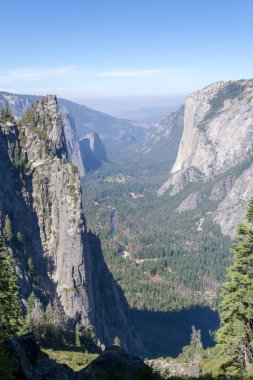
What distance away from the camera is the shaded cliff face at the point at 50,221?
11362cm

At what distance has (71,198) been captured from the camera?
12038cm

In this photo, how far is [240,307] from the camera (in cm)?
3712

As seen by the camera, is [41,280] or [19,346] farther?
[41,280]

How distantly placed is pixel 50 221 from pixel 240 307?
3727 inches

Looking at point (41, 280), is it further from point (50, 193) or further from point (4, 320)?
point (4, 320)

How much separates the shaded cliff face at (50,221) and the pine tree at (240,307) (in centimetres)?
7417

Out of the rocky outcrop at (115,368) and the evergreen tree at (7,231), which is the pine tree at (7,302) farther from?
the evergreen tree at (7,231)

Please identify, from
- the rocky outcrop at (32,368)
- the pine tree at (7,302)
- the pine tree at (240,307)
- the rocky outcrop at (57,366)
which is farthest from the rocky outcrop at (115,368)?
the pine tree at (7,302)

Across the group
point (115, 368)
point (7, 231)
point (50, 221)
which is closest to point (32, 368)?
point (115, 368)

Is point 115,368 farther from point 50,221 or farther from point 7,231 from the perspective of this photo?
point 50,221

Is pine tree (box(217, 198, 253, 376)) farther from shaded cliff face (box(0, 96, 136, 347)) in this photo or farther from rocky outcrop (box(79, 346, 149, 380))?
shaded cliff face (box(0, 96, 136, 347))

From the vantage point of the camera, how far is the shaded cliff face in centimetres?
11362

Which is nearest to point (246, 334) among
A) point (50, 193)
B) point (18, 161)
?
point (50, 193)

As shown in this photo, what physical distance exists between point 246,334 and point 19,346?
66.5 ft
